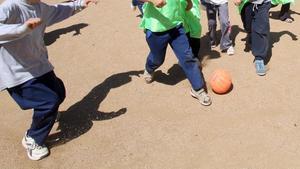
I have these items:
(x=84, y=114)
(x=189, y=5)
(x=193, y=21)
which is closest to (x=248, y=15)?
(x=193, y=21)

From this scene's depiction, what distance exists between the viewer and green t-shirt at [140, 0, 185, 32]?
4688 mm

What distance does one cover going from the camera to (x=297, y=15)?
6688 mm

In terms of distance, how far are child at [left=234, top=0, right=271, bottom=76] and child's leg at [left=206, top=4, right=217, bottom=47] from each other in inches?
18.8

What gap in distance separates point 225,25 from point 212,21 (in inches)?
10.4

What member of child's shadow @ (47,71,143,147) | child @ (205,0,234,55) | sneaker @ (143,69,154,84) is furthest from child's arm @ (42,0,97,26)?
child @ (205,0,234,55)

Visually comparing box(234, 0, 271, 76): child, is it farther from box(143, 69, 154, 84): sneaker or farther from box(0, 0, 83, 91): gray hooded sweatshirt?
box(0, 0, 83, 91): gray hooded sweatshirt

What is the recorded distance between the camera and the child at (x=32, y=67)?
3910 mm

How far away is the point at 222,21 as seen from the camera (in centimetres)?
582

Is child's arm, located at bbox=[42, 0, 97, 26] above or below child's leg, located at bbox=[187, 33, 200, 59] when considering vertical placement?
above

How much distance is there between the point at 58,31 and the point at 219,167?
431cm

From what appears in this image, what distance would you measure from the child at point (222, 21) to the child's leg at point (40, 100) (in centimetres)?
247

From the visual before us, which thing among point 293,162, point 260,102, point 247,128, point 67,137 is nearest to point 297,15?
point 260,102

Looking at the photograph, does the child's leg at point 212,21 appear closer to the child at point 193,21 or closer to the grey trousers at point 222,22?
the grey trousers at point 222,22

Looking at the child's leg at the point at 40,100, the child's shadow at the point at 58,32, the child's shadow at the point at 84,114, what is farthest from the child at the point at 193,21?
the child's shadow at the point at 58,32
